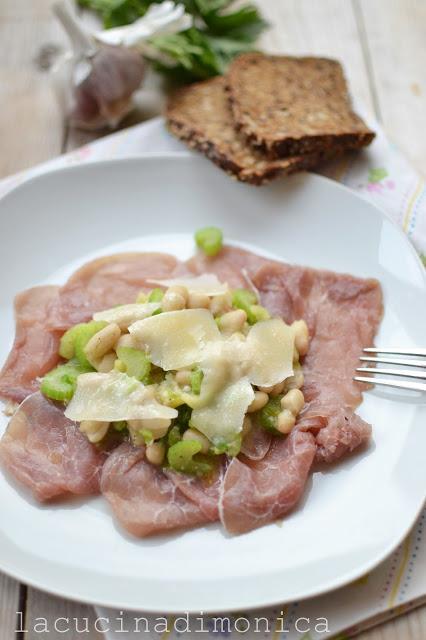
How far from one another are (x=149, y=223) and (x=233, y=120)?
0.76 m

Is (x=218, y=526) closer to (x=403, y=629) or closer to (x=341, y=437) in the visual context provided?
(x=341, y=437)

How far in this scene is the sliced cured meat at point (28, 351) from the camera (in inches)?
107

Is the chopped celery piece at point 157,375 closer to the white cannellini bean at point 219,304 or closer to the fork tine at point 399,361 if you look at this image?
the white cannellini bean at point 219,304

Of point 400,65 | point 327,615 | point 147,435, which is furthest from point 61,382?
point 400,65

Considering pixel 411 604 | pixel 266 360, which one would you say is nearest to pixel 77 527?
pixel 266 360

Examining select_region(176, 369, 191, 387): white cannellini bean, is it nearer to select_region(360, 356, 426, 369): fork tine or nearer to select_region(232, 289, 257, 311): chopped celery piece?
select_region(232, 289, 257, 311): chopped celery piece

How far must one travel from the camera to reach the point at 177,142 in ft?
12.4

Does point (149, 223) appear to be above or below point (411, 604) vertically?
above

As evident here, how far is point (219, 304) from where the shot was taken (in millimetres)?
2793

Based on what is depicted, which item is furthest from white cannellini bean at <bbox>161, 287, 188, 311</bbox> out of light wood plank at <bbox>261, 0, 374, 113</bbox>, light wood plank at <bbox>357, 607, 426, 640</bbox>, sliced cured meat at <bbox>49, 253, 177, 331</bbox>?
light wood plank at <bbox>261, 0, 374, 113</bbox>

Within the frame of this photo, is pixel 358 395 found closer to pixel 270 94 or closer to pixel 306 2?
pixel 270 94

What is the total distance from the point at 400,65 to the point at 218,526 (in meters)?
3.41

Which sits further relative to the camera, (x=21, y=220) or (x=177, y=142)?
(x=177, y=142)

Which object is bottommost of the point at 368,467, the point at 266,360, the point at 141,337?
the point at 368,467
